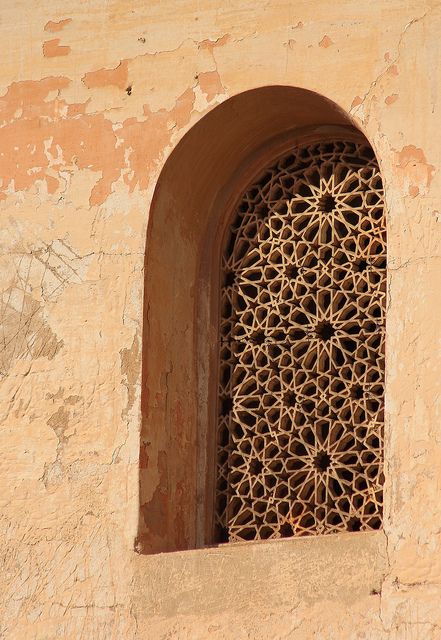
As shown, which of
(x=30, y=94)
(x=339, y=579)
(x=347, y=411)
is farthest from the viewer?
(x=30, y=94)

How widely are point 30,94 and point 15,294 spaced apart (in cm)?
94

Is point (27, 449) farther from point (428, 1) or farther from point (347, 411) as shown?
point (428, 1)

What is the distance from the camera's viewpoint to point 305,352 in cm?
927

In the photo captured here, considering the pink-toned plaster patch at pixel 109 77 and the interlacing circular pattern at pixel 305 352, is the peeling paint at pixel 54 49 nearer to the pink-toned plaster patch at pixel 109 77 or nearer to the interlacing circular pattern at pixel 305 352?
the pink-toned plaster patch at pixel 109 77

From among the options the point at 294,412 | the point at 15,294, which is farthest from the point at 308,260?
the point at 15,294

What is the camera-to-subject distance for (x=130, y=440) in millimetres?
9125

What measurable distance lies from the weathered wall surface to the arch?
8 centimetres

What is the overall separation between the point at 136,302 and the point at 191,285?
1.27 ft

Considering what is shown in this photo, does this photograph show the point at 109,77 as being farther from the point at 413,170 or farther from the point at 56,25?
the point at 413,170

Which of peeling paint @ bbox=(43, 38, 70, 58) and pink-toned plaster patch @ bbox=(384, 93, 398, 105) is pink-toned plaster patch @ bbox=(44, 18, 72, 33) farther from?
pink-toned plaster patch @ bbox=(384, 93, 398, 105)

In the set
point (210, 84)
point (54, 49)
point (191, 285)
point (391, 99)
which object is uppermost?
point (54, 49)

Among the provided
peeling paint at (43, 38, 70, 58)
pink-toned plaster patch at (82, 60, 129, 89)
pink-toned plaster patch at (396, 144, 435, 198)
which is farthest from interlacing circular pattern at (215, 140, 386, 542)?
peeling paint at (43, 38, 70, 58)

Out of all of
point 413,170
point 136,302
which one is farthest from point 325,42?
point 136,302

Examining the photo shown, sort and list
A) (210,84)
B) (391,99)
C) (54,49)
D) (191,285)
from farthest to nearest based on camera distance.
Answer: (54,49) < (191,285) < (210,84) < (391,99)
